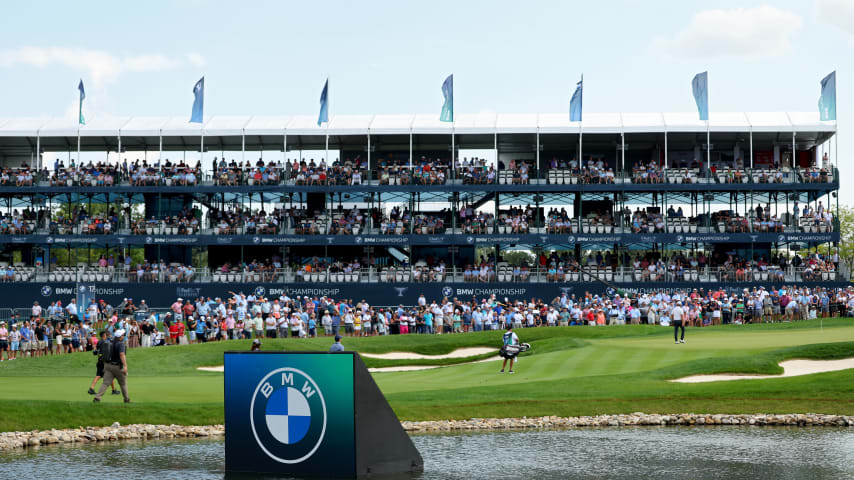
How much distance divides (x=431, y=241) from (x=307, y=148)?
1279cm

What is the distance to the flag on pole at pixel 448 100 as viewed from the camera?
55406 mm

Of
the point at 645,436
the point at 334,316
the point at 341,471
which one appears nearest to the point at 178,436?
the point at 341,471

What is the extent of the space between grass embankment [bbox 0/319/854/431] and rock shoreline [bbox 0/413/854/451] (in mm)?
451

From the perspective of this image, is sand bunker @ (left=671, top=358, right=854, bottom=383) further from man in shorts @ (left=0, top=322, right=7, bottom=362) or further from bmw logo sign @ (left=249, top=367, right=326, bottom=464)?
man in shorts @ (left=0, top=322, right=7, bottom=362)

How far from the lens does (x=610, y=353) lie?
30.5 m

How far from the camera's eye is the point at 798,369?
2667 cm

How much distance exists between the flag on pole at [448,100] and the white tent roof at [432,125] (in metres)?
1.29

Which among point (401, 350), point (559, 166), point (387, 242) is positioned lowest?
point (401, 350)

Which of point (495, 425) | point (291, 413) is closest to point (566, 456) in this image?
point (495, 425)

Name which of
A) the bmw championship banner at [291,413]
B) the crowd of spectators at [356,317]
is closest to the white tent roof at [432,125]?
the crowd of spectators at [356,317]

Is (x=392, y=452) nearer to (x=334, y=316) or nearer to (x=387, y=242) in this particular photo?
(x=334, y=316)

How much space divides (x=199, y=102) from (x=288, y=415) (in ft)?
154

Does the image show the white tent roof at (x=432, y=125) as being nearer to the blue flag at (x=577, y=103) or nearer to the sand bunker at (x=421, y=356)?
the blue flag at (x=577, y=103)

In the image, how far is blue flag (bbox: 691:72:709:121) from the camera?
55125 mm
